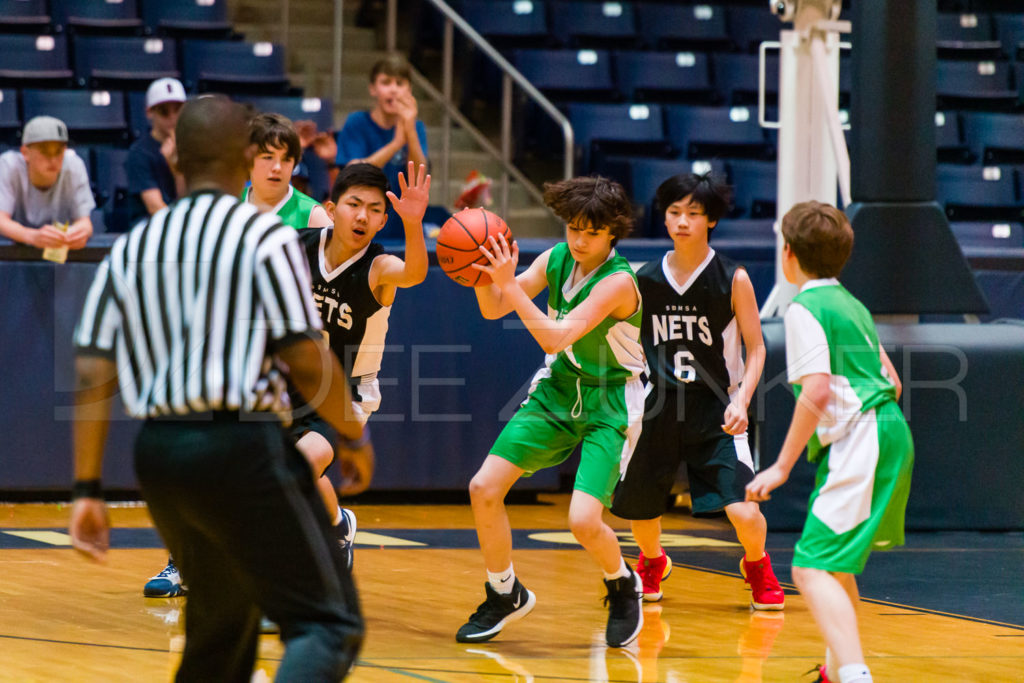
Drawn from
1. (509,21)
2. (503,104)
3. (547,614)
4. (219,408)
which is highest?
(509,21)

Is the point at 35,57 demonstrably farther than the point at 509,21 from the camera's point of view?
No

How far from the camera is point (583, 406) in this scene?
18.6 ft

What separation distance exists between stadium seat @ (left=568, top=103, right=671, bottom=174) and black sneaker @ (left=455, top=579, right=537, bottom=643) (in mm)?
6838

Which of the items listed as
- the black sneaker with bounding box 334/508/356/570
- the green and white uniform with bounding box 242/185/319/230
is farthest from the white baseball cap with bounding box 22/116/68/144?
the black sneaker with bounding box 334/508/356/570

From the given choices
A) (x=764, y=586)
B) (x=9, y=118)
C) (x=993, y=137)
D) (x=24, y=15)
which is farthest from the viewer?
(x=993, y=137)

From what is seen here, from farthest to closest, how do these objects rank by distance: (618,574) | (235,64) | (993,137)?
1. (993,137)
2. (235,64)
3. (618,574)

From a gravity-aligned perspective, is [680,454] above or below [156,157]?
below

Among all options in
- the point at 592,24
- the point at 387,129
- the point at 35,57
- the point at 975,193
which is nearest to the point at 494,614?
the point at 387,129

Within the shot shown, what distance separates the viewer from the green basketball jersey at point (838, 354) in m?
4.41

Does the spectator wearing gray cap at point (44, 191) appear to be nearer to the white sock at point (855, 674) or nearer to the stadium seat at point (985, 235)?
the white sock at point (855, 674)

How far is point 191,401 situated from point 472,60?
951cm

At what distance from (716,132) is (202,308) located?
938cm

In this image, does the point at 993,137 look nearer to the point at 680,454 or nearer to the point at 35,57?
the point at 680,454

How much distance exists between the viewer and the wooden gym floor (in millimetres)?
5062
